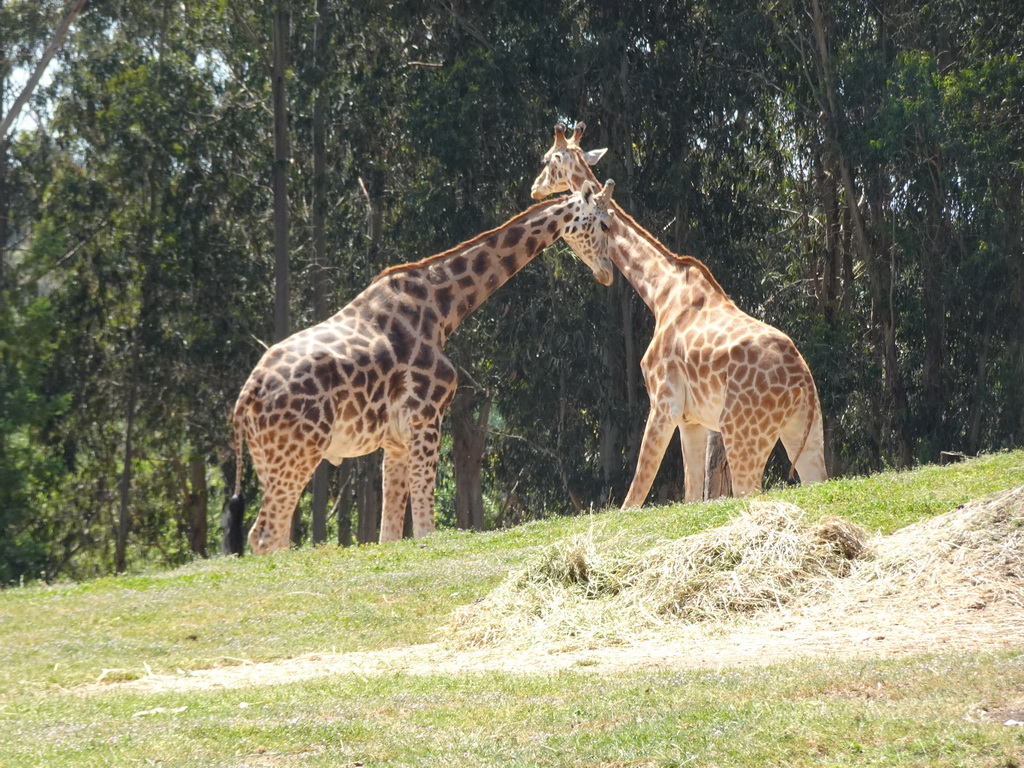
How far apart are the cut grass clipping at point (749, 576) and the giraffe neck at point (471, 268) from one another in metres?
6.23

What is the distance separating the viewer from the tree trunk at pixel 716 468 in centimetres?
1666

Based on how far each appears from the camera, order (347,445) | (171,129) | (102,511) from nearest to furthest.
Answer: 1. (347,445)
2. (171,129)
3. (102,511)

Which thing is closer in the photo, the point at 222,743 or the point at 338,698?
the point at 222,743

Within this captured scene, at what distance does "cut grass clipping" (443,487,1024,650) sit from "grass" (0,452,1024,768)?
2.19ft

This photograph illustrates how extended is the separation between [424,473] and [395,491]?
75 centimetres

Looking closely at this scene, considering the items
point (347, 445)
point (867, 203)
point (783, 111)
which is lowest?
point (347, 445)

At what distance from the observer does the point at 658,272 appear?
57.5ft

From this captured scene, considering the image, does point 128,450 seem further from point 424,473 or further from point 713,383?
point 713,383

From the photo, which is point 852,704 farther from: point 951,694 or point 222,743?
point 222,743

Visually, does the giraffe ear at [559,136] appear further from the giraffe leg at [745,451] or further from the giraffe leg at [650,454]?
the giraffe leg at [745,451]

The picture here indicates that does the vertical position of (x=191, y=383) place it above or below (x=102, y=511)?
above

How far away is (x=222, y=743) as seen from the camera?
25.5 feet

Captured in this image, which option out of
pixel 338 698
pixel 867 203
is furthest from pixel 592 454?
pixel 338 698

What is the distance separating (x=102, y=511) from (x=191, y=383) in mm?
6092
